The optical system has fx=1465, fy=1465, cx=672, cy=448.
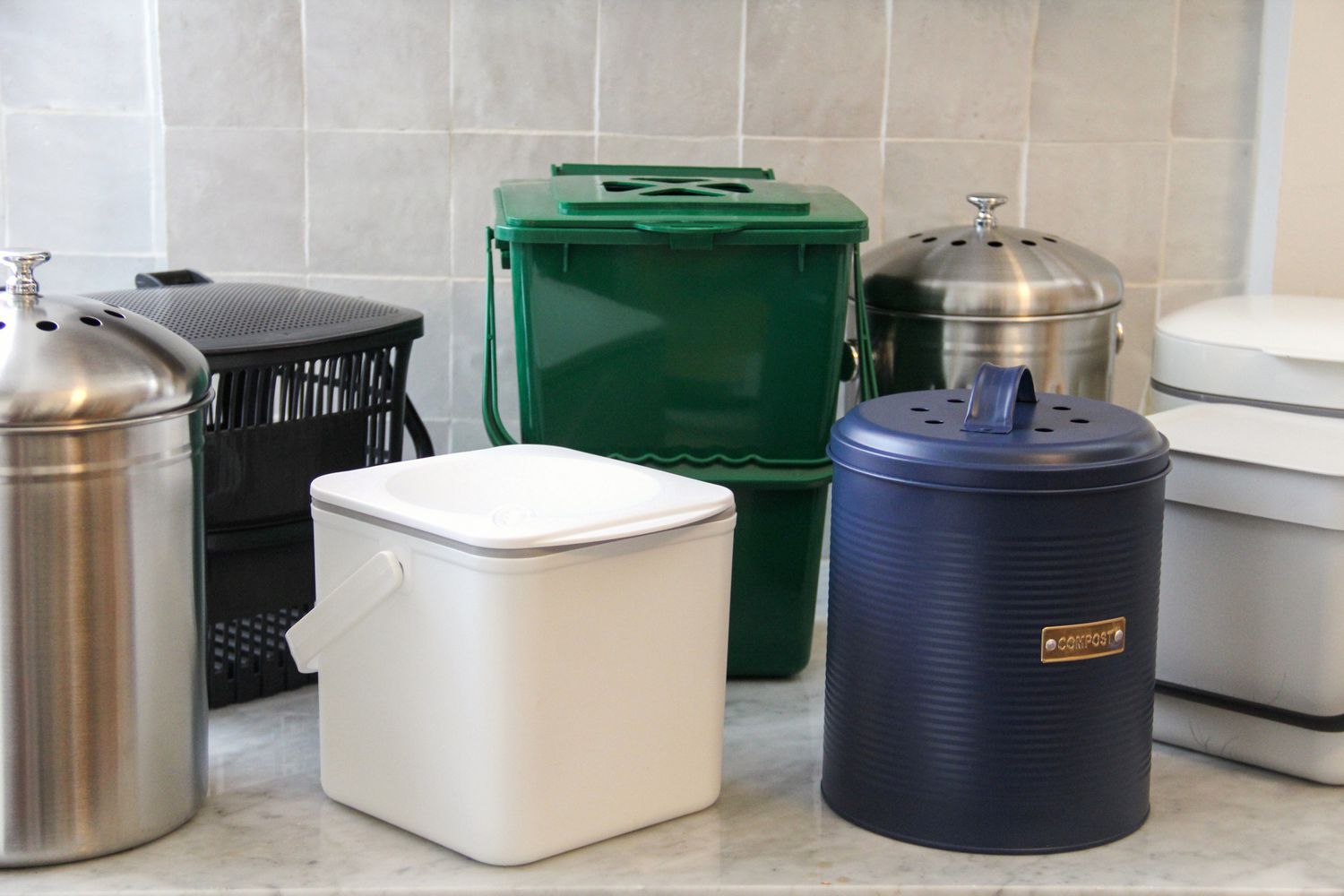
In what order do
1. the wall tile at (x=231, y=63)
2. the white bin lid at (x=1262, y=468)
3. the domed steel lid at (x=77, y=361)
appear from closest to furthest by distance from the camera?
the domed steel lid at (x=77, y=361), the white bin lid at (x=1262, y=468), the wall tile at (x=231, y=63)

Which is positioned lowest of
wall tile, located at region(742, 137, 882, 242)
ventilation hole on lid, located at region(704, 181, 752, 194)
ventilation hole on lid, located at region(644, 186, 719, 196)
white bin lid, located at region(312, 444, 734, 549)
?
white bin lid, located at region(312, 444, 734, 549)

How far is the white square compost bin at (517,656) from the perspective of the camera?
117 cm

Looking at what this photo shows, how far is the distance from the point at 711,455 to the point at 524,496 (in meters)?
0.25

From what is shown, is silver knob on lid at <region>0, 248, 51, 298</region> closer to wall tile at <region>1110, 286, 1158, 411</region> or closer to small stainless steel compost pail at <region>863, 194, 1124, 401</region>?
small stainless steel compost pail at <region>863, 194, 1124, 401</region>

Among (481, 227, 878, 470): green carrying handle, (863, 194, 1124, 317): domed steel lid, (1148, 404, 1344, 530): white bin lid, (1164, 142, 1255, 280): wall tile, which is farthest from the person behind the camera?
(1164, 142, 1255, 280): wall tile

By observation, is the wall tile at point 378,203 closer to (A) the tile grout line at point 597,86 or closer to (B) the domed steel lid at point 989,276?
→ (A) the tile grout line at point 597,86

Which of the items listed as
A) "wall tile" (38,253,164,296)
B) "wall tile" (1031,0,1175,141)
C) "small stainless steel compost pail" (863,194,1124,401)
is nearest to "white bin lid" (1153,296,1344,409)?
"small stainless steel compost pail" (863,194,1124,401)

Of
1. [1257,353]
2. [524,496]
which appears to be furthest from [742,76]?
[524,496]

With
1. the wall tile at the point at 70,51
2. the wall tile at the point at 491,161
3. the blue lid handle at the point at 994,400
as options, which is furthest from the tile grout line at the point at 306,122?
the blue lid handle at the point at 994,400

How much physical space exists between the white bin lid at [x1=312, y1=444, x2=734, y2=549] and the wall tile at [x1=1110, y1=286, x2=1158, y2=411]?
Result: 3.40ft

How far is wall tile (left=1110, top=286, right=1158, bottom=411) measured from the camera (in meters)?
2.13

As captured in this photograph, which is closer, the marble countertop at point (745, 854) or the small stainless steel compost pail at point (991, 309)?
the marble countertop at point (745, 854)

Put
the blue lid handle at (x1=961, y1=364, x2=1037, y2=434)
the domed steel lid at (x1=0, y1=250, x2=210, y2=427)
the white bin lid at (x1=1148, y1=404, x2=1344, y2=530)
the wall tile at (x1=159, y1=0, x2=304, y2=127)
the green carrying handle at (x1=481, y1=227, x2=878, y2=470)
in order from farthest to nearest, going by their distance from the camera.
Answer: the wall tile at (x1=159, y1=0, x2=304, y2=127) < the green carrying handle at (x1=481, y1=227, x2=878, y2=470) < the white bin lid at (x1=1148, y1=404, x2=1344, y2=530) < the blue lid handle at (x1=961, y1=364, x2=1037, y2=434) < the domed steel lid at (x1=0, y1=250, x2=210, y2=427)

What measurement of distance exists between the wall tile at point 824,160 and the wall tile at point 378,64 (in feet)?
1.27
